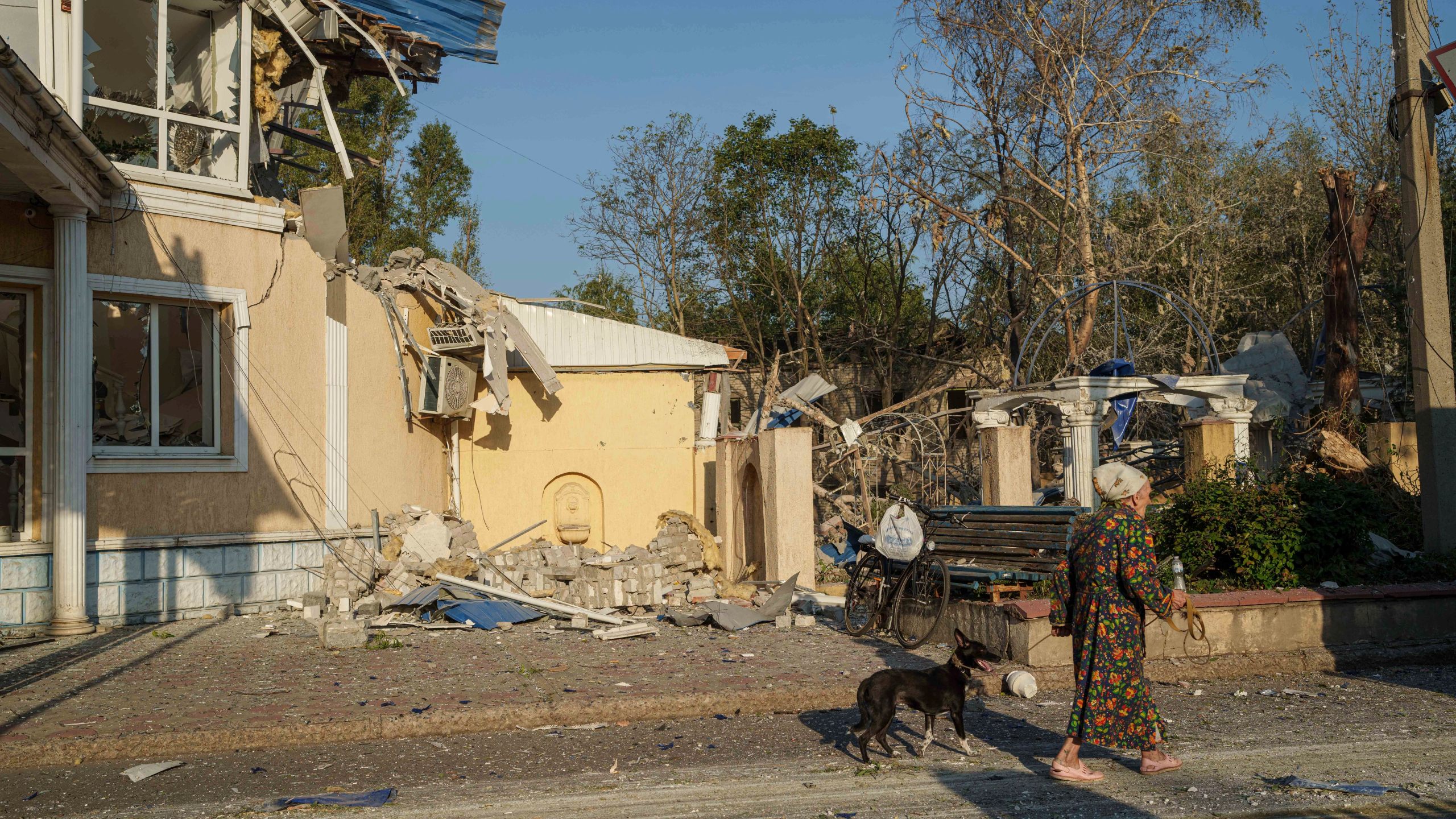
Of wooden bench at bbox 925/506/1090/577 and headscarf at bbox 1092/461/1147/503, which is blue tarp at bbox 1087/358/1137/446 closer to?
wooden bench at bbox 925/506/1090/577

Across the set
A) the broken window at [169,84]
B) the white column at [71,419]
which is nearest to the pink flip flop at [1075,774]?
the white column at [71,419]

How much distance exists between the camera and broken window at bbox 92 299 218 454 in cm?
1175

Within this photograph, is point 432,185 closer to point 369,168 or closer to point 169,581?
point 369,168

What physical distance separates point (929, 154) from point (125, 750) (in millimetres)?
23359

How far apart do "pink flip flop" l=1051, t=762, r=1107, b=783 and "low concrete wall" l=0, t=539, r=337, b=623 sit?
9875 millimetres

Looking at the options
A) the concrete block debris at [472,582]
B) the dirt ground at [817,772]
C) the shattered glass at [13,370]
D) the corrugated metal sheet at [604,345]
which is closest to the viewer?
the dirt ground at [817,772]

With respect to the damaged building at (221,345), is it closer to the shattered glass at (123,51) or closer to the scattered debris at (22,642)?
the shattered glass at (123,51)

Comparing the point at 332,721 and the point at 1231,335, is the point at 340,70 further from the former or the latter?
the point at 1231,335

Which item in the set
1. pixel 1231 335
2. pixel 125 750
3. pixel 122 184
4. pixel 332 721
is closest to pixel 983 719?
pixel 332 721

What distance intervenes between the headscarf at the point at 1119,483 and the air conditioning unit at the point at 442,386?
39.5 ft

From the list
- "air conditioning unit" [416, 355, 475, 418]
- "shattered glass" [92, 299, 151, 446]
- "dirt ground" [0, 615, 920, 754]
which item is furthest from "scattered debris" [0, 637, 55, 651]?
"air conditioning unit" [416, 355, 475, 418]

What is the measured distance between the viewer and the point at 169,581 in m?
11.7

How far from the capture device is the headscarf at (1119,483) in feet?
18.7

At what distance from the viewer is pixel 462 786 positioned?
5.60 meters
